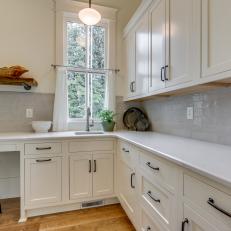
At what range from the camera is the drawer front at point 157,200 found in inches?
46.3

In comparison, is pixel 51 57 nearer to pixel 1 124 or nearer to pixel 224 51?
pixel 1 124

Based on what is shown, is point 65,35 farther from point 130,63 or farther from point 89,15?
point 130,63

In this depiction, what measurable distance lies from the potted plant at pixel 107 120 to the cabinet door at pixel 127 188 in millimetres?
583

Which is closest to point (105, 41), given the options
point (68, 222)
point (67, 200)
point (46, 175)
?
point (46, 175)

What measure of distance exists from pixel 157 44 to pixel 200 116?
0.83 metres

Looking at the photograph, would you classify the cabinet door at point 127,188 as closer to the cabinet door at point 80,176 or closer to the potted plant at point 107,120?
the cabinet door at point 80,176

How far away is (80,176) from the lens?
2.14 metres

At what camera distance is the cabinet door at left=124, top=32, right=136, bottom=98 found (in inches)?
99.3

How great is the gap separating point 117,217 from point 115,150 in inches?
29.1

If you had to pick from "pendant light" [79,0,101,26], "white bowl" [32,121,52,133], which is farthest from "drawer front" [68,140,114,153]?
"pendant light" [79,0,101,26]

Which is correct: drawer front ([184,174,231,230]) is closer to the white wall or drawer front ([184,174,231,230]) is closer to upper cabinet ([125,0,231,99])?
upper cabinet ([125,0,231,99])

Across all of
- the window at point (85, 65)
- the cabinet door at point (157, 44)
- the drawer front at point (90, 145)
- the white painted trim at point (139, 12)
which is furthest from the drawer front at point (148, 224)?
the white painted trim at point (139, 12)

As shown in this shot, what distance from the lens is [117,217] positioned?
2014mm

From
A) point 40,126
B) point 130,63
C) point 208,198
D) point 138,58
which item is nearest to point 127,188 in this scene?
point 208,198
